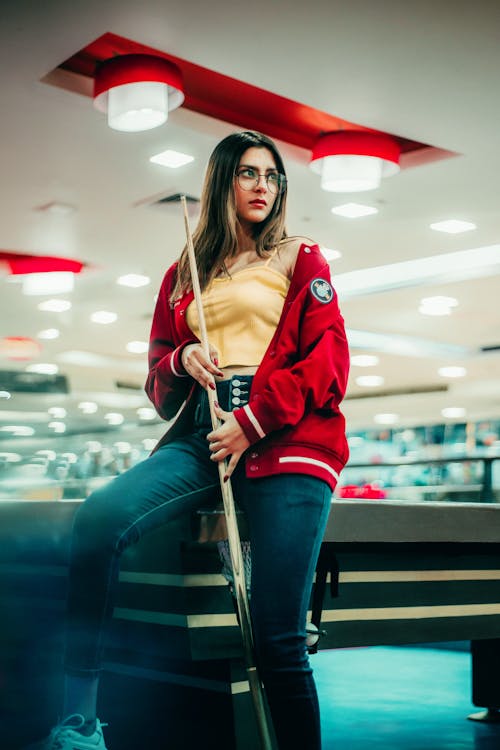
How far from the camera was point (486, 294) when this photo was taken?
9555 mm

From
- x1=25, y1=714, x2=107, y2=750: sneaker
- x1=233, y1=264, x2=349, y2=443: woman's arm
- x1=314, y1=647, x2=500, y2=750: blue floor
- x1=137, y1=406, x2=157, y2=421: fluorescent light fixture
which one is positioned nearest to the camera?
x1=25, y1=714, x2=107, y2=750: sneaker

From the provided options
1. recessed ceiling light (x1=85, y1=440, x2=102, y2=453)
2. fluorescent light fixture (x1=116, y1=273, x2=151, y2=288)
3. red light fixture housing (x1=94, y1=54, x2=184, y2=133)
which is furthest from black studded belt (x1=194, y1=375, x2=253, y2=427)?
fluorescent light fixture (x1=116, y1=273, x2=151, y2=288)

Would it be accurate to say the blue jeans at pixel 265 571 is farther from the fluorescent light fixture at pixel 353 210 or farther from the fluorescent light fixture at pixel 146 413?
the fluorescent light fixture at pixel 146 413

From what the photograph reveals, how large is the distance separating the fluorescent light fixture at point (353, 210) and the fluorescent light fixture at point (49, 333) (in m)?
5.08

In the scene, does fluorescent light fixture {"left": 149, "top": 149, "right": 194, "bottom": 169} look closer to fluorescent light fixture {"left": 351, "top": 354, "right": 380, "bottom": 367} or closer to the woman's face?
the woman's face

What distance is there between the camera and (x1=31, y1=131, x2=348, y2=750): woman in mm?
1704

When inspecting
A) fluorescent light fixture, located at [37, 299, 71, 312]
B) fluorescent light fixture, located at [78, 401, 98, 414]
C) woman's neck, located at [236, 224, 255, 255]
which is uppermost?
fluorescent light fixture, located at [37, 299, 71, 312]

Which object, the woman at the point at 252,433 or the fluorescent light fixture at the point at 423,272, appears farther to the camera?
the fluorescent light fixture at the point at 423,272

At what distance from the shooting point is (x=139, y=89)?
4973 millimetres

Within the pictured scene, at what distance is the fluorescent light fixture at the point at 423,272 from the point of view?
27.3 ft

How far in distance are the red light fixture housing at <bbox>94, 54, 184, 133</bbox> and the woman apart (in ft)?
10.4

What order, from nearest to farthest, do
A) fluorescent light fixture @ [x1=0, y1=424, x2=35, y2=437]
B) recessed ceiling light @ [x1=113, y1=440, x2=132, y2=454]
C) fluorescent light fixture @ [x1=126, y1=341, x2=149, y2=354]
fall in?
fluorescent light fixture @ [x1=0, y1=424, x2=35, y2=437]
recessed ceiling light @ [x1=113, y1=440, x2=132, y2=454]
fluorescent light fixture @ [x1=126, y1=341, x2=149, y2=354]

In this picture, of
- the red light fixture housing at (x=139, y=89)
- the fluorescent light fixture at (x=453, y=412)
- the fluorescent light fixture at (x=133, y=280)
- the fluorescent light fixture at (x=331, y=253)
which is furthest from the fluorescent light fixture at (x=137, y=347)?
the fluorescent light fixture at (x=453, y=412)

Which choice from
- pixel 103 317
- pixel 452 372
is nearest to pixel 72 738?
pixel 103 317
